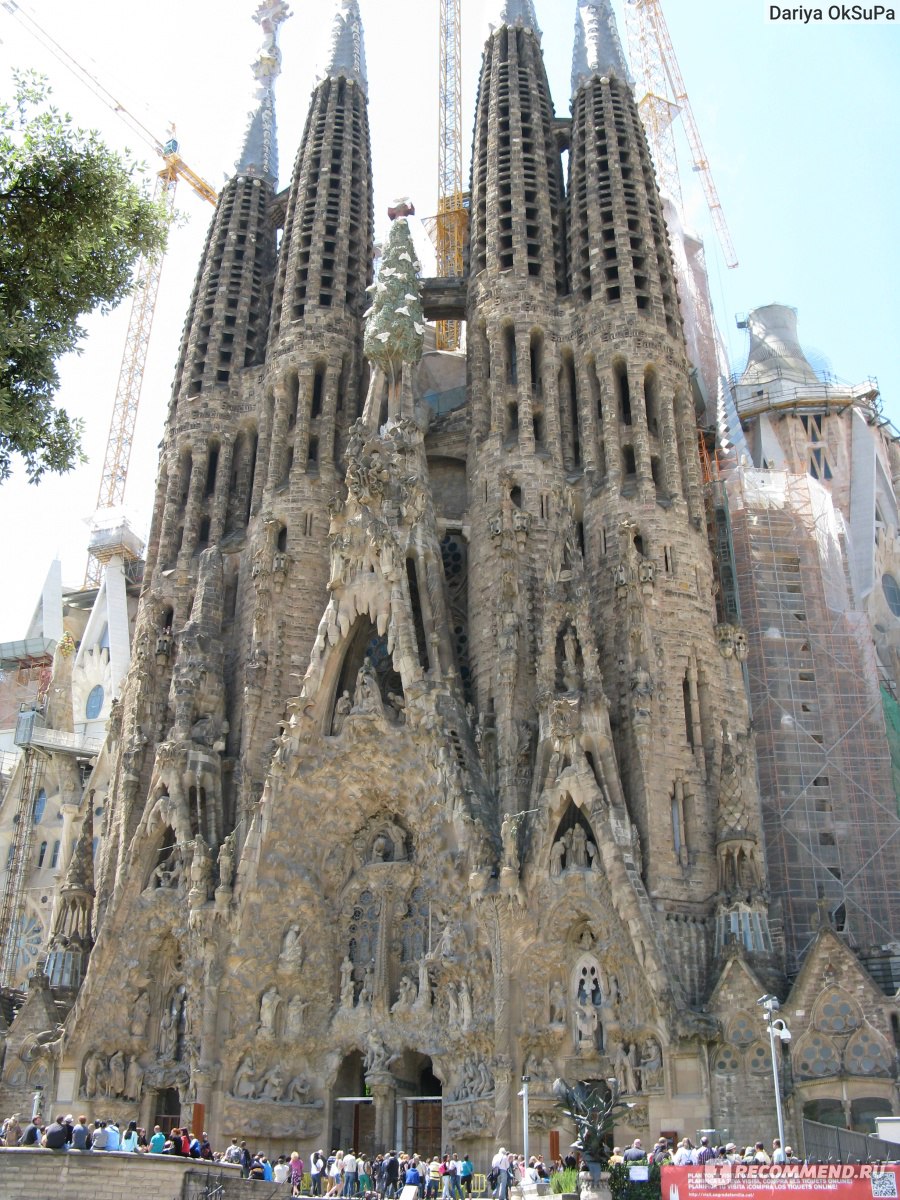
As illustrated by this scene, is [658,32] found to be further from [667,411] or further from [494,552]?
[494,552]

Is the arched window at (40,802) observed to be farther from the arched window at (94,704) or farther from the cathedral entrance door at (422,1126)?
the cathedral entrance door at (422,1126)

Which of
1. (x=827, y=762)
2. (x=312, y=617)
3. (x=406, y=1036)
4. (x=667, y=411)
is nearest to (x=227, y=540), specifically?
(x=312, y=617)

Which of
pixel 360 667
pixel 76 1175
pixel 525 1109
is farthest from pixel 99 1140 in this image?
pixel 360 667

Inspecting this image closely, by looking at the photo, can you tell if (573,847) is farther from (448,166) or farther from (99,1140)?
(448,166)

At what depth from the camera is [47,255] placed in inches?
472

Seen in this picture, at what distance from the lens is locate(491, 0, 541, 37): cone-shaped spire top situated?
3991 centimetres

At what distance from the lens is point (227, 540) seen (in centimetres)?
3447

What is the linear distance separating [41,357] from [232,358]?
86.1 feet

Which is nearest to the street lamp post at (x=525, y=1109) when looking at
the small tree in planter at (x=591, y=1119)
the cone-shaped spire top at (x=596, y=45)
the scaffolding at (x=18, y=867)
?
the small tree in planter at (x=591, y=1119)

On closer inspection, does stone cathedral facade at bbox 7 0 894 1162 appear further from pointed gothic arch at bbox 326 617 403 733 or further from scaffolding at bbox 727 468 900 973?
scaffolding at bbox 727 468 900 973

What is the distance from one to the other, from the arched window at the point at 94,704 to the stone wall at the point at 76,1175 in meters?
30.5

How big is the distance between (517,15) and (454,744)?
2512cm

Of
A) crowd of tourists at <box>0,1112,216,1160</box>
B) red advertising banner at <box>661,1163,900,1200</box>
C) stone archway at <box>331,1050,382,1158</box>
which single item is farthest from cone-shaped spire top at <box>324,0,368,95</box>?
red advertising banner at <box>661,1163,900,1200</box>

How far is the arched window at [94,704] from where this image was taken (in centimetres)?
4572
